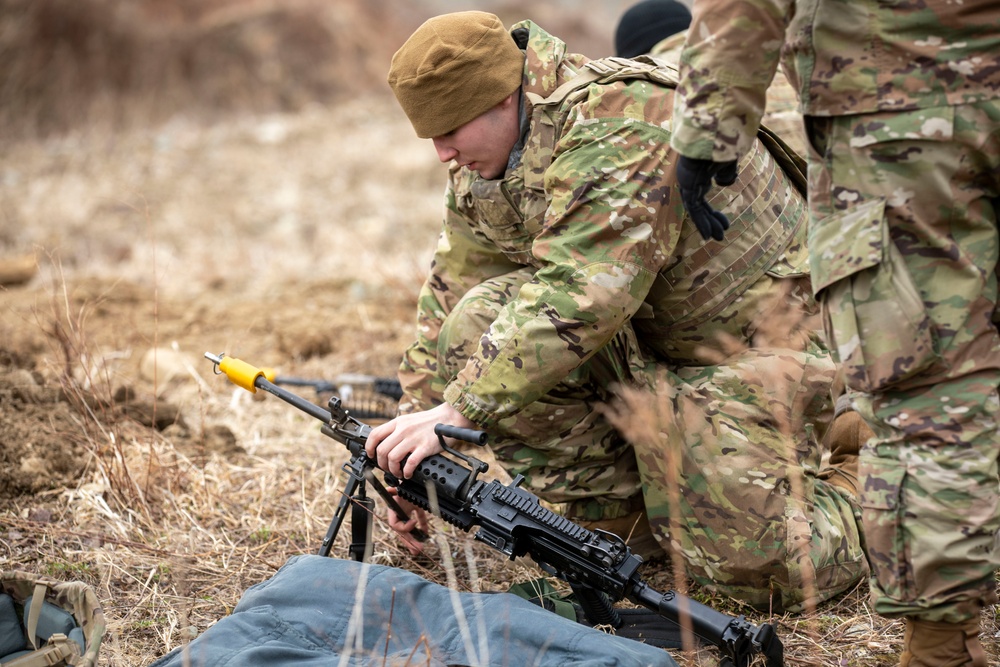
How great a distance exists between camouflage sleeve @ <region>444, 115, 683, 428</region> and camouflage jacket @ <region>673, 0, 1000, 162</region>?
0.43m

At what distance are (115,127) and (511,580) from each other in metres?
11.3

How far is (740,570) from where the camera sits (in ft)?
9.13

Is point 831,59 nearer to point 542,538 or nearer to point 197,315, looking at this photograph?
point 542,538

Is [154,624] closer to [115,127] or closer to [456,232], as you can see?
[456,232]

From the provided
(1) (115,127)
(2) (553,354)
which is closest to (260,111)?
(1) (115,127)

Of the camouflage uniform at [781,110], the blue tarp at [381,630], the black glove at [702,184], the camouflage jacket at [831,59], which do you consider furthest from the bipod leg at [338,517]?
the camouflage uniform at [781,110]

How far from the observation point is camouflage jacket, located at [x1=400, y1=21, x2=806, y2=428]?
254cm

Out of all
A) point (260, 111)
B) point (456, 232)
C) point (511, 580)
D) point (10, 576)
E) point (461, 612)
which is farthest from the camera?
point (260, 111)

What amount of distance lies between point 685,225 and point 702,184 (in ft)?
2.07

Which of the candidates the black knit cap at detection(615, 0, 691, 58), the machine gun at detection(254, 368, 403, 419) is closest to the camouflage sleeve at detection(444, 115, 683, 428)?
the machine gun at detection(254, 368, 403, 419)

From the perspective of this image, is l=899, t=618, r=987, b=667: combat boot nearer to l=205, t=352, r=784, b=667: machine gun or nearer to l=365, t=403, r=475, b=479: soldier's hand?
l=205, t=352, r=784, b=667: machine gun

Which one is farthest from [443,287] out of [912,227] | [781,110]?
[781,110]

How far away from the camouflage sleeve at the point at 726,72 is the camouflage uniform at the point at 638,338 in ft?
1.50

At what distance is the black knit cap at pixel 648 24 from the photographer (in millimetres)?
5827
